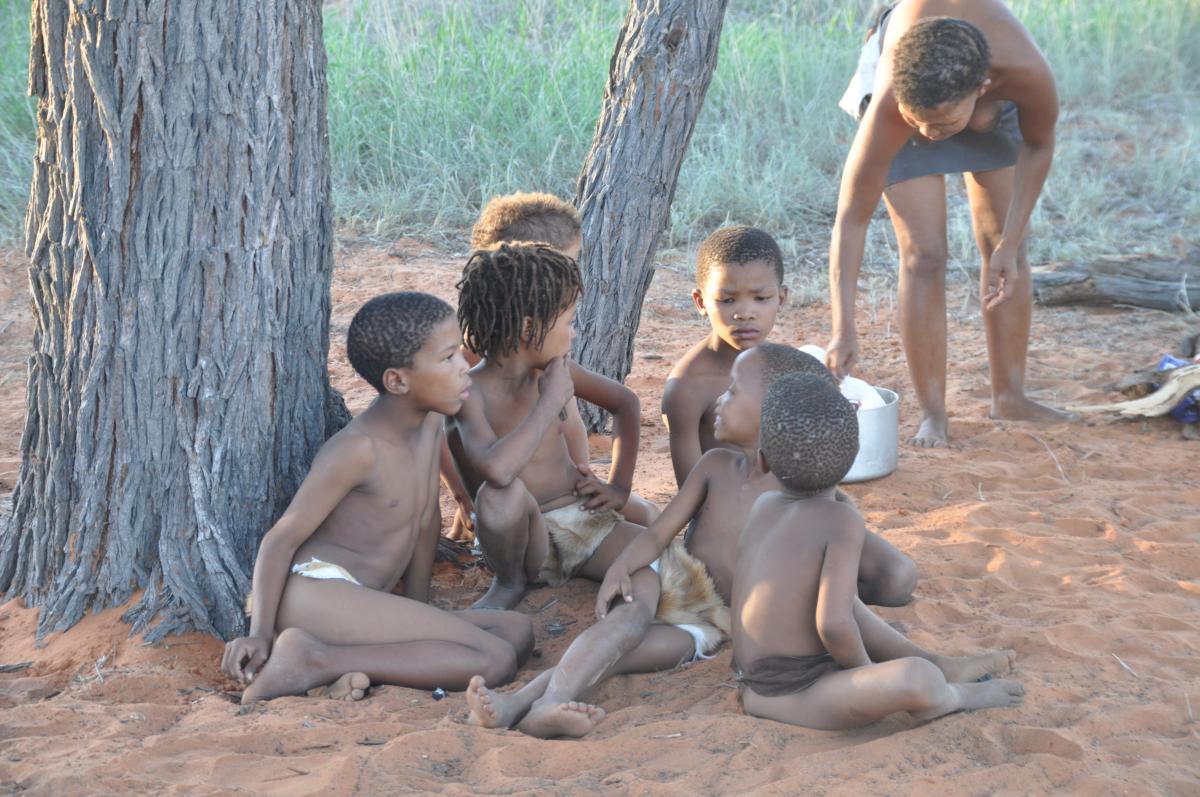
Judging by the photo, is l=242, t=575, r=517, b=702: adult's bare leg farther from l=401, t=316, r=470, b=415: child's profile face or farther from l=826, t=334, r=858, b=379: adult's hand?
l=826, t=334, r=858, b=379: adult's hand

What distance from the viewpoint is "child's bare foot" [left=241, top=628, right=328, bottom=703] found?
3.03 metres

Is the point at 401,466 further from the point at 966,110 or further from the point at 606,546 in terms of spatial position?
the point at 966,110

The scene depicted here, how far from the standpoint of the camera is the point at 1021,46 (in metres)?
4.36

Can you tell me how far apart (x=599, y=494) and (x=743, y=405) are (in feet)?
2.65

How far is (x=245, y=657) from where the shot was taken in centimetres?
308

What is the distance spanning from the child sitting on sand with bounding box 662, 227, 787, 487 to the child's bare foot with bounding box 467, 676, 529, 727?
3.93 ft

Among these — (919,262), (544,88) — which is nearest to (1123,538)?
(919,262)

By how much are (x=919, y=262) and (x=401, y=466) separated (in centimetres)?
255

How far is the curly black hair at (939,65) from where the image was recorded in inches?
153

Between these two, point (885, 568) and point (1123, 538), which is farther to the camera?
point (1123, 538)

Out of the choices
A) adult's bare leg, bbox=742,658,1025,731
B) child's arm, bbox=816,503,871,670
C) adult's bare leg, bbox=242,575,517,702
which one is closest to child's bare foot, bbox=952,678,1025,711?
adult's bare leg, bbox=742,658,1025,731

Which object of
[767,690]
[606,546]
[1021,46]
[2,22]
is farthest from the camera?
[2,22]

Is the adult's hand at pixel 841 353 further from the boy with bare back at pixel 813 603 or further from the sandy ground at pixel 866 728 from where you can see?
the boy with bare back at pixel 813 603

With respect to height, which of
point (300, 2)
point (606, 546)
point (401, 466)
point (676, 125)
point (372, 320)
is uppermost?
point (300, 2)
